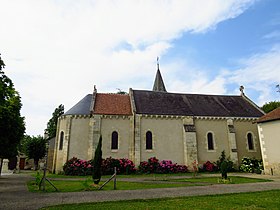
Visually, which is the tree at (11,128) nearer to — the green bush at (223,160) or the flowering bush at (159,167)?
the flowering bush at (159,167)

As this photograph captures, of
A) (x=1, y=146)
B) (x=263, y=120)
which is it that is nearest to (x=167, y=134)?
(x=263, y=120)

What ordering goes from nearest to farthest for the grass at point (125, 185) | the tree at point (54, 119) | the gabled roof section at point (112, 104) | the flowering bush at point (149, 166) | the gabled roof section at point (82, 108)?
1. the grass at point (125, 185)
2. the flowering bush at point (149, 166)
3. the gabled roof section at point (82, 108)
4. the gabled roof section at point (112, 104)
5. the tree at point (54, 119)

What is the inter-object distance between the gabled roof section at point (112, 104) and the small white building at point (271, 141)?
13.6 meters

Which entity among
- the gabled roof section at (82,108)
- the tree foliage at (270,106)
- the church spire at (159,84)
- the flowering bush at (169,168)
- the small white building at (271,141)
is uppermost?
the church spire at (159,84)

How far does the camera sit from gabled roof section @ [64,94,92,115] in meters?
25.4

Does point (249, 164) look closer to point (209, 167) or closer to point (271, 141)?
point (209, 167)

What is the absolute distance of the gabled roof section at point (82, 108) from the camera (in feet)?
83.2

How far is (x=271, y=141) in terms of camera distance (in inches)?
766

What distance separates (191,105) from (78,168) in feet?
51.2

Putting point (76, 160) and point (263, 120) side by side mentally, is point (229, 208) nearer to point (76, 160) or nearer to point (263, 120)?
point (263, 120)

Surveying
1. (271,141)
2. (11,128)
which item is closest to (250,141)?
(271,141)

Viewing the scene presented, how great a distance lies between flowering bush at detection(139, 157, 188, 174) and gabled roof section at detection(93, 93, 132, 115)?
19.4 feet

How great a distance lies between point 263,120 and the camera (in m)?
20.3

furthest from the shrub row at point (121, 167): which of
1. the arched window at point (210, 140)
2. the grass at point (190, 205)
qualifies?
the grass at point (190, 205)
